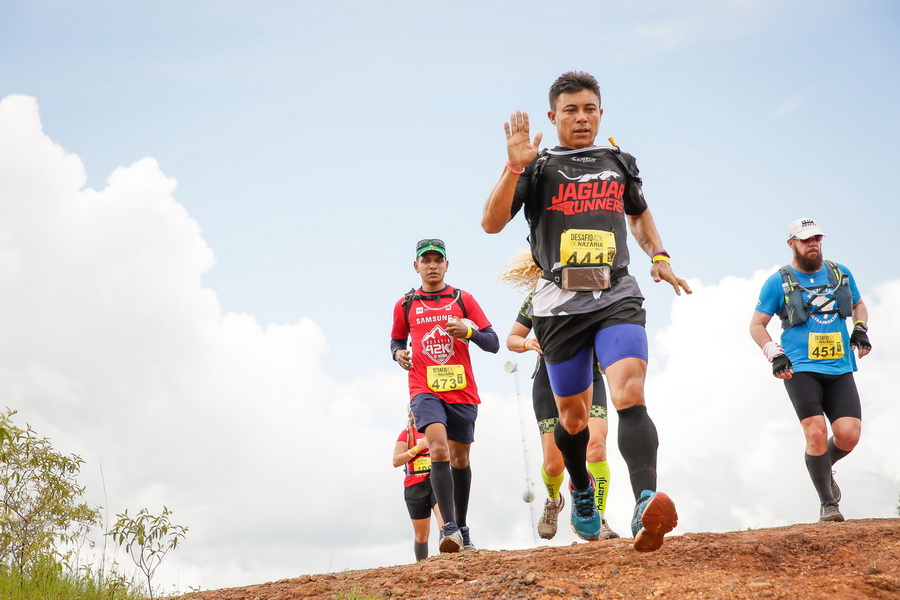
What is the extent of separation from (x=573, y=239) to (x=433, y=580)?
83.2 inches

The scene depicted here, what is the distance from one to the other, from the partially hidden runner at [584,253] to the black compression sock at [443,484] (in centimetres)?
207

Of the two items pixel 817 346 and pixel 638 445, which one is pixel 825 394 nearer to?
pixel 817 346

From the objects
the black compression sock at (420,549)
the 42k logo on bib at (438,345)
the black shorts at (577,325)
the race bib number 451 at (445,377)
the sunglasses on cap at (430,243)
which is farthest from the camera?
the black compression sock at (420,549)

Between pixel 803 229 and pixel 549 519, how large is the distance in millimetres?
3711

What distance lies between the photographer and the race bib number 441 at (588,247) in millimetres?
4969

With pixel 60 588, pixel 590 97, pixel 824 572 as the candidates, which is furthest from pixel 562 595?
pixel 60 588

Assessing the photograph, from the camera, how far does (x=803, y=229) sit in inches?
327

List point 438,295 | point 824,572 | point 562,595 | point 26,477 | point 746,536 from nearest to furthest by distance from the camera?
1. point 562,595
2. point 824,572
3. point 746,536
4. point 26,477
5. point 438,295

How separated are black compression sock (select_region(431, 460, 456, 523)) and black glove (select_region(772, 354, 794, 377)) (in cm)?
313

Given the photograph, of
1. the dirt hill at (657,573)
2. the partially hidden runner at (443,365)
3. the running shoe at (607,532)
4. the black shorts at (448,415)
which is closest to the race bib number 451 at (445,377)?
the partially hidden runner at (443,365)

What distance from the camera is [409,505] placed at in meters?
9.70

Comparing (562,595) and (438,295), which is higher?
(438,295)

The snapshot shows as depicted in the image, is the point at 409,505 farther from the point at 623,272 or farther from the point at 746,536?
the point at 623,272

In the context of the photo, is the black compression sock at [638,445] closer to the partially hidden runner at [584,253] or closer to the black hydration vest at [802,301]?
the partially hidden runner at [584,253]
